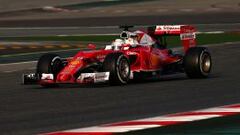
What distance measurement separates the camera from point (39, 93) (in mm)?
17766

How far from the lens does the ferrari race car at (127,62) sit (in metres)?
18.5

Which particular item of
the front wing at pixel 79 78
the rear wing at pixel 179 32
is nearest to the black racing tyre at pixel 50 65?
the front wing at pixel 79 78

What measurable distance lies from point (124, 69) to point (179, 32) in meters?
2.65

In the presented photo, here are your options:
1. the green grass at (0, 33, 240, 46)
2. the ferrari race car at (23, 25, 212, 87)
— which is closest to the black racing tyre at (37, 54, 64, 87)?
the ferrari race car at (23, 25, 212, 87)

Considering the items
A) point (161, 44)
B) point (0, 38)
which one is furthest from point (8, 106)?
point (0, 38)

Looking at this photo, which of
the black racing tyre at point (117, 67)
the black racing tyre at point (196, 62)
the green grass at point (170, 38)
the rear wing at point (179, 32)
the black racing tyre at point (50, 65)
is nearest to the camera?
the black racing tyre at point (117, 67)

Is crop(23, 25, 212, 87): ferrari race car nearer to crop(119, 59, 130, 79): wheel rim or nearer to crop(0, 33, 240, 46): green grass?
crop(119, 59, 130, 79): wheel rim

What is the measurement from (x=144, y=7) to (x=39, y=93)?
4897cm

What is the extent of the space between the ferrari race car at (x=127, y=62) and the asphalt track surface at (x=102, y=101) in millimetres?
226

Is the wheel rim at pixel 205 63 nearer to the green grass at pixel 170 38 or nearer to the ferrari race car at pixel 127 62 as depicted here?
the ferrari race car at pixel 127 62

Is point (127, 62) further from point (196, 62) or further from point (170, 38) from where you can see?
point (170, 38)

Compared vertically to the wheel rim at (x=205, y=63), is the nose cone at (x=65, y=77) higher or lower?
lower

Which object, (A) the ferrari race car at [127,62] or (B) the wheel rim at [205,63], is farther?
(B) the wheel rim at [205,63]

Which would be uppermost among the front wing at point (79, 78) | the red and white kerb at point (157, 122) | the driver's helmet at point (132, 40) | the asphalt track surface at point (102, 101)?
the driver's helmet at point (132, 40)
